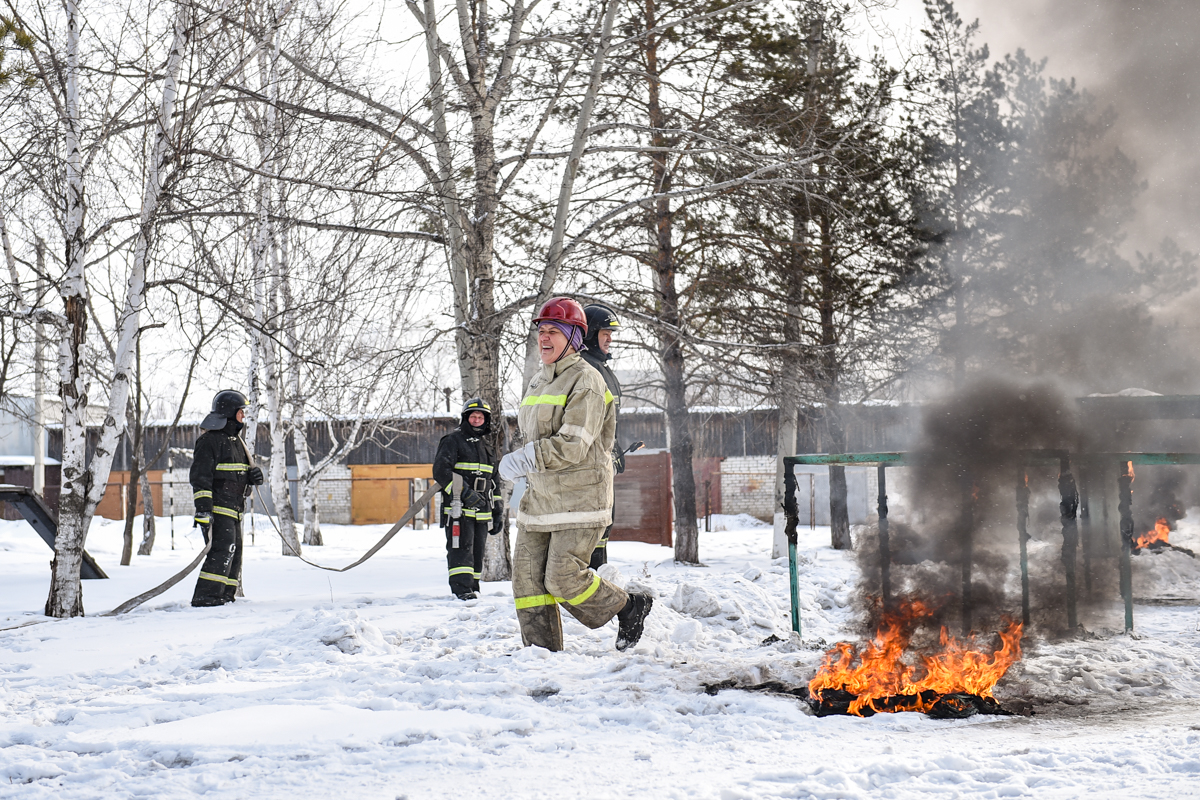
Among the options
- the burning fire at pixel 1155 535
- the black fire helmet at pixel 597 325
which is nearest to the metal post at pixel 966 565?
the black fire helmet at pixel 597 325

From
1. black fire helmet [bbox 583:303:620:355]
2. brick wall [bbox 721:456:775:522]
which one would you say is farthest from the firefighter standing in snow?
brick wall [bbox 721:456:775:522]

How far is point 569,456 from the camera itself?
14.5 feet

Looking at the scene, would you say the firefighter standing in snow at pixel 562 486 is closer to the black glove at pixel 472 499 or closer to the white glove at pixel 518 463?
the white glove at pixel 518 463

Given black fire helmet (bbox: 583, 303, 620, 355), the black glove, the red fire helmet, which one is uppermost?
black fire helmet (bbox: 583, 303, 620, 355)

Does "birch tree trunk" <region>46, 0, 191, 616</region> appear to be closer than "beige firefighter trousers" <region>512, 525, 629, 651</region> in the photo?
No

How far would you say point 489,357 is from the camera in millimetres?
8797

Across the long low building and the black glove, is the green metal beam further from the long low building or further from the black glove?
the long low building

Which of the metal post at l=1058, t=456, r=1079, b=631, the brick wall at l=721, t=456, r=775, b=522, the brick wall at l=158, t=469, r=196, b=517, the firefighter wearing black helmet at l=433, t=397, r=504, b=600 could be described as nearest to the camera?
the metal post at l=1058, t=456, r=1079, b=631

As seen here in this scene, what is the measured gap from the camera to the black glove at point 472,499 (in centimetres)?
746

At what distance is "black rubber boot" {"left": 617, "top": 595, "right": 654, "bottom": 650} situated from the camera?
15.9 feet

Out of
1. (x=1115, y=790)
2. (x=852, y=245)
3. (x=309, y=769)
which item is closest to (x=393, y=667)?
(x=309, y=769)

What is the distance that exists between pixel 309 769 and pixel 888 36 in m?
8.84

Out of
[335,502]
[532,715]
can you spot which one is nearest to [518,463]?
[532,715]

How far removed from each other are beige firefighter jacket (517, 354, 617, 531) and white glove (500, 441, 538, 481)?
0.03 m
